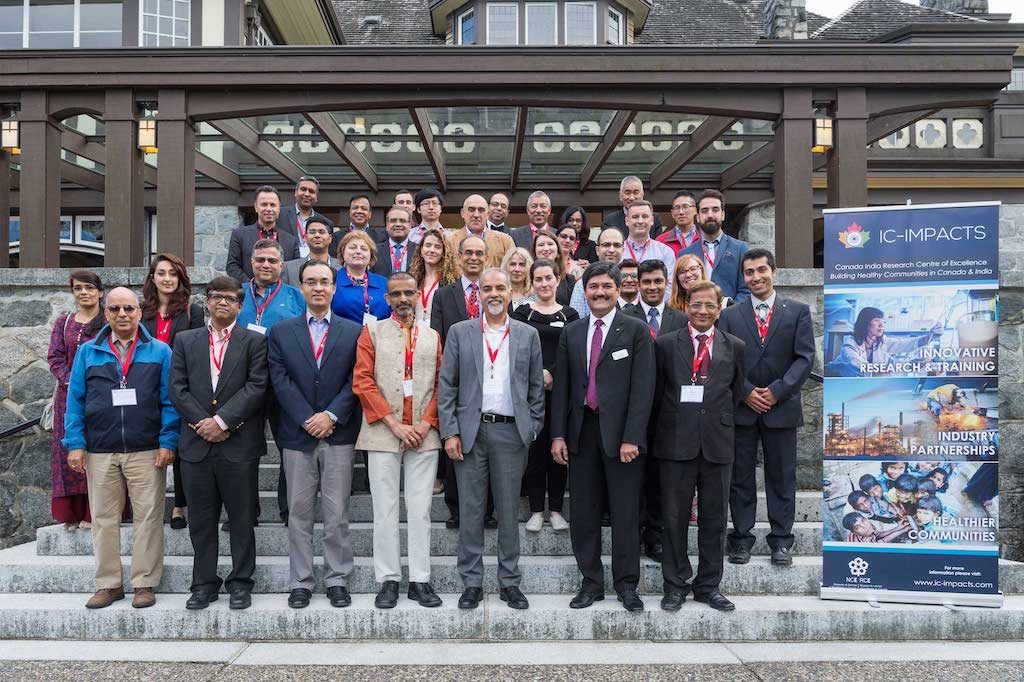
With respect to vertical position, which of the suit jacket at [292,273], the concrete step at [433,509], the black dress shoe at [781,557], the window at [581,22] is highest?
the window at [581,22]

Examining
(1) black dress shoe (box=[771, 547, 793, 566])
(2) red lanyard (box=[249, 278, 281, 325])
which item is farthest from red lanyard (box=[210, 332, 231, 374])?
(1) black dress shoe (box=[771, 547, 793, 566])

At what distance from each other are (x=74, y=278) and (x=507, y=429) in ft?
10.8

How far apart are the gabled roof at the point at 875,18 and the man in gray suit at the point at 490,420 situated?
12189mm

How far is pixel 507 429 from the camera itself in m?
4.55

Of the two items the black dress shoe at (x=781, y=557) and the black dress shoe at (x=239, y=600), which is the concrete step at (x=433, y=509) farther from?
the black dress shoe at (x=239, y=600)

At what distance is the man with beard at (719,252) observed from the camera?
5.91 metres

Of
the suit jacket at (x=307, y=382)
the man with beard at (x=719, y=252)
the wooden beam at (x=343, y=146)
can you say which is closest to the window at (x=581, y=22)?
the wooden beam at (x=343, y=146)

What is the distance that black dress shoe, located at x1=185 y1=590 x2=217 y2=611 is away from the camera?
4387mm

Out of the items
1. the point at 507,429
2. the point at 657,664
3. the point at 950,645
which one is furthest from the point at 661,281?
the point at 950,645

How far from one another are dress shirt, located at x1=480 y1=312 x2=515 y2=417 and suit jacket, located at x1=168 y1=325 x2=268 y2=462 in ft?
4.49

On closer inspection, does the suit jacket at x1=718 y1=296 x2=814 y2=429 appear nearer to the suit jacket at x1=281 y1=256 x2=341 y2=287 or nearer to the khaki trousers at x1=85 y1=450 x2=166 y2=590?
the suit jacket at x1=281 y1=256 x2=341 y2=287

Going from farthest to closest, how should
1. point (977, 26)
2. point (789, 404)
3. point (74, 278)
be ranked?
point (977, 26)
point (74, 278)
point (789, 404)

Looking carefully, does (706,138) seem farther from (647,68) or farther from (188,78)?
(188,78)

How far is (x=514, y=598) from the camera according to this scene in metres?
4.43
